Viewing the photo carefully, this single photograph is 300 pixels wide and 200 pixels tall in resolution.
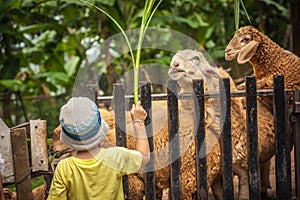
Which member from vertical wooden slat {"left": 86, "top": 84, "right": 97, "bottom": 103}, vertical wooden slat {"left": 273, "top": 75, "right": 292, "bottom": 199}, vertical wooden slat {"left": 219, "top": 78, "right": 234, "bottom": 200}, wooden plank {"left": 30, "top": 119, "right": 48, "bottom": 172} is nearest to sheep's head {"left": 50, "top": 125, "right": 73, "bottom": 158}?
vertical wooden slat {"left": 86, "top": 84, "right": 97, "bottom": 103}

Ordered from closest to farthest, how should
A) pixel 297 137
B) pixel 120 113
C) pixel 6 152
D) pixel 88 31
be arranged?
1. pixel 6 152
2. pixel 120 113
3. pixel 297 137
4. pixel 88 31

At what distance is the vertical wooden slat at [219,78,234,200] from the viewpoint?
4387mm

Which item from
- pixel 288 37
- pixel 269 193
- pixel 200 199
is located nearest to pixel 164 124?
pixel 200 199

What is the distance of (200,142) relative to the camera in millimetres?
4418

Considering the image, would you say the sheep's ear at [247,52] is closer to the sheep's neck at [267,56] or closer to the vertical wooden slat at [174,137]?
the sheep's neck at [267,56]

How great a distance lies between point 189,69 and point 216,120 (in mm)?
507

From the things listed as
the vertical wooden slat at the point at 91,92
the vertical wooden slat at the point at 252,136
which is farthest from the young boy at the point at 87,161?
the vertical wooden slat at the point at 252,136

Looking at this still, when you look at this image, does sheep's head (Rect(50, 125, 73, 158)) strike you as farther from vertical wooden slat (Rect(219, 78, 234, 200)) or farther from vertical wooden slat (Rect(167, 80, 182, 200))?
vertical wooden slat (Rect(219, 78, 234, 200))

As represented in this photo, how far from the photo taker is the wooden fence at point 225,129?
433 cm

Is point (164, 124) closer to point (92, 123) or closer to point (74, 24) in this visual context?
point (92, 123)

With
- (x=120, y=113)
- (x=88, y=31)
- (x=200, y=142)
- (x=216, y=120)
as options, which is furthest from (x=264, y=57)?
(x=88, y=31)

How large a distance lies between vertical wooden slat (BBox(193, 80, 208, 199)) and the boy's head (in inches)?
53.2

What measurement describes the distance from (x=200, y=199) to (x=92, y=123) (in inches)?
65.2

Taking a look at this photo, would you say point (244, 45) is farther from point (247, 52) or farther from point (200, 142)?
point (200, 142)
